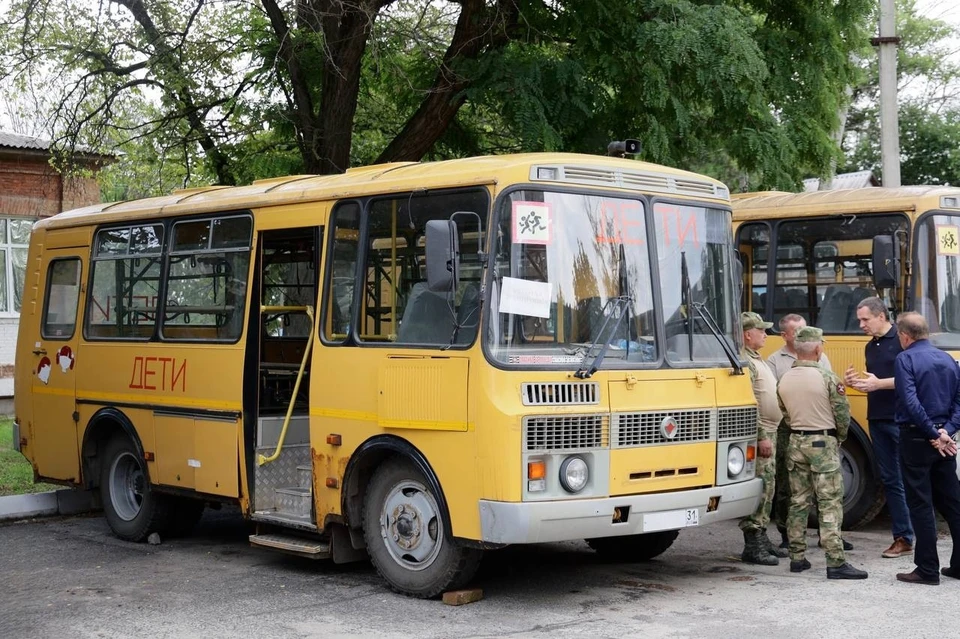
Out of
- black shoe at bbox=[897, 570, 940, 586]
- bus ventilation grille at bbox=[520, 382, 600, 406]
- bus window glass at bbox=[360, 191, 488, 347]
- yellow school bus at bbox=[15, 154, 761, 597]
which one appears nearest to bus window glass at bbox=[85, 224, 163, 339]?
yellow school bus at bbox=[15, 154, 761, 597]

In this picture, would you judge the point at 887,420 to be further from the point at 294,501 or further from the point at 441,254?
the point at 294,501

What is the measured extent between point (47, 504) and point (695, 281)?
714 cm

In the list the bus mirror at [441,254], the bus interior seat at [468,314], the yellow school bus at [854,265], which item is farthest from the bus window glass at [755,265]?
the bus mirror at [441,254]

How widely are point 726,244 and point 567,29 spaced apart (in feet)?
19.7

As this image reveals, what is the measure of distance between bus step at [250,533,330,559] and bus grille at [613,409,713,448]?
7.96 ft

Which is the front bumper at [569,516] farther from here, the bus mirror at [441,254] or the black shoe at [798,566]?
the bus mirror at [441,254]

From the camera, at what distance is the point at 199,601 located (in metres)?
8.36

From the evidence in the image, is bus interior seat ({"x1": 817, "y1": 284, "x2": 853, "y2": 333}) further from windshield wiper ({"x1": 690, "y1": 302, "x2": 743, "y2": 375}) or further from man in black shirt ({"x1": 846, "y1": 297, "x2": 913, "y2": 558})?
windshield wiper ({"x1": 690, "y1": 302, "x2": 743, "y2": 375})

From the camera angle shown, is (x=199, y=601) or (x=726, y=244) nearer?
(x=199, y=601)

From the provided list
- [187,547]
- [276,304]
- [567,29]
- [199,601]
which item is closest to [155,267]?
[276,304]

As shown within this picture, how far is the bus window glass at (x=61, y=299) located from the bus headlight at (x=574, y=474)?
19.5 feet

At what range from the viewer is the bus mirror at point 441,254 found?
24.7 feet

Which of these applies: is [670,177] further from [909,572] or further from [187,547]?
[187,547]

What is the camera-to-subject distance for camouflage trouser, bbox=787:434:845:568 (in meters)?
8.64
